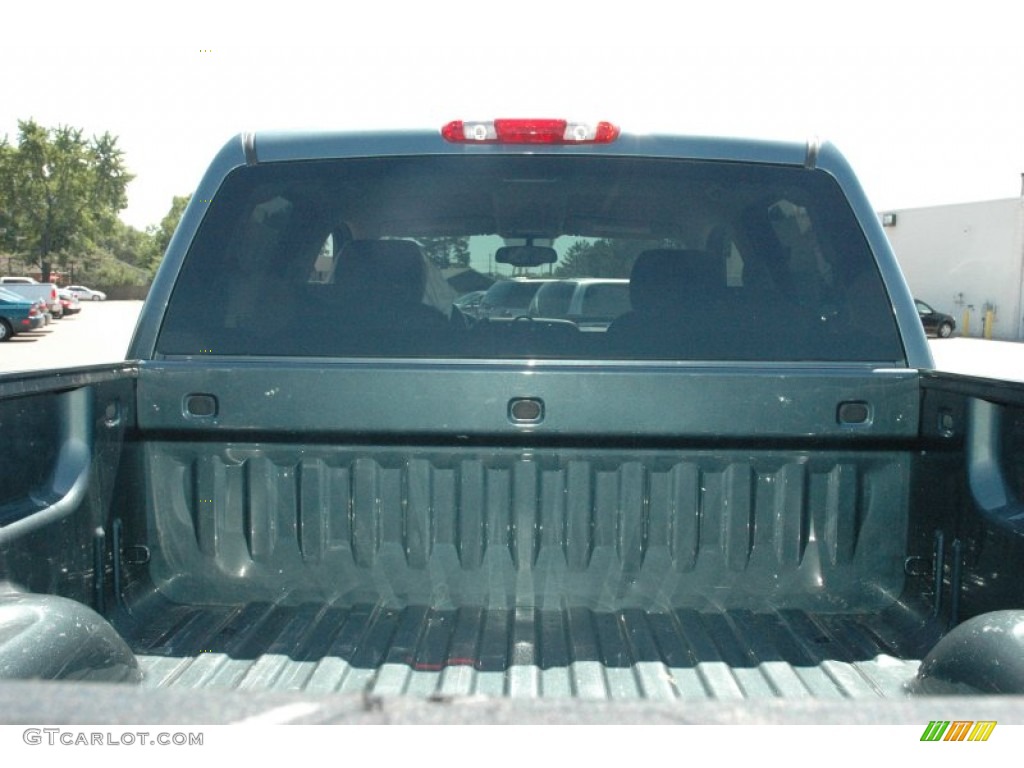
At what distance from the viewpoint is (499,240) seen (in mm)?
3125

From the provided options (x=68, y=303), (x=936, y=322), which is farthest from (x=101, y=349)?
(x=936, y=322)

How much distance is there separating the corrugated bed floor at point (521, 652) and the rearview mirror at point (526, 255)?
1.09m

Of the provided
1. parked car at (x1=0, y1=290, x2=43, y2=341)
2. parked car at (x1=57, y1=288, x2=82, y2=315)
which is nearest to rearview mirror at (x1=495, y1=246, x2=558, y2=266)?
parked car at (x1=0, y1=290, x2=43, y2=341)

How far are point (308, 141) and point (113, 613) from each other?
51.0 inches

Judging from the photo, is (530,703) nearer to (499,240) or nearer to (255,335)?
(255,335)

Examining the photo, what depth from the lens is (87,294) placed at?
77.2 metres

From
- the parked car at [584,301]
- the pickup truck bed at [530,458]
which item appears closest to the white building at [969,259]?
the parked car at [584,301]

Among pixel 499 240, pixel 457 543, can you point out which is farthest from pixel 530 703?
pixel 499 240

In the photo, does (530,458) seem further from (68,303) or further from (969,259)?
(68,303)

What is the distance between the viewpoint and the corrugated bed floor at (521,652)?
2311mm

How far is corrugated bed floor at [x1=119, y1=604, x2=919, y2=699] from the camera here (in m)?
2.31

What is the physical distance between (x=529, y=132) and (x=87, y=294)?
81.5 meters

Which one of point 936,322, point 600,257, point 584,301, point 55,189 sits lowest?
point 936,322
